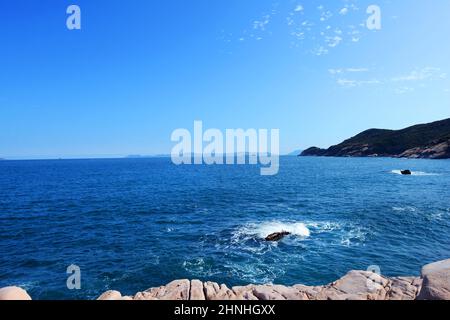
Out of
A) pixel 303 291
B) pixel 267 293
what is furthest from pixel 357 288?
pixel 267 293

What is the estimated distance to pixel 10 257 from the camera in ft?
95.9

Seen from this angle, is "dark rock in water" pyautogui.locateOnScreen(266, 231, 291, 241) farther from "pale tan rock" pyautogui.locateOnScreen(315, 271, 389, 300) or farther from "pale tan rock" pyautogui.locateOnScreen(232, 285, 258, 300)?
"pale tan rock" pyautogui.locateOnScreen(232, 285, 258, 300)

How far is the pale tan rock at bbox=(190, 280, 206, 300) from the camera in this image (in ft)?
57.1

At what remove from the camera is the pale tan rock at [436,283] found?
40.1 feet

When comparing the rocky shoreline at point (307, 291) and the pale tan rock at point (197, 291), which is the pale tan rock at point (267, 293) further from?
the pale tan rock at point (197, 291)

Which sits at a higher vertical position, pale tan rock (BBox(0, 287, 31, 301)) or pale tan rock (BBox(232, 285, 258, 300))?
pale tan rock (BBox(0, 287, 31, 301))

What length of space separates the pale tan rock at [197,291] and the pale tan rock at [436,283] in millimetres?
12176

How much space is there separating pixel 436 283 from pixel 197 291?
1338cm

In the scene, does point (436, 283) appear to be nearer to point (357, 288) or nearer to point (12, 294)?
point (357, 288)

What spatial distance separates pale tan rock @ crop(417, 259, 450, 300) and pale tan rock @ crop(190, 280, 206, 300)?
1218 cm

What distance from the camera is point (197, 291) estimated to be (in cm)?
1800

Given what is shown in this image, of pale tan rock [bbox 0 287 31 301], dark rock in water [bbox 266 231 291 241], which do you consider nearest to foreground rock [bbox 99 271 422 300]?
pale tan rock [bbox 0 287 31 301]

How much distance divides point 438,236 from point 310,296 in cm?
2674

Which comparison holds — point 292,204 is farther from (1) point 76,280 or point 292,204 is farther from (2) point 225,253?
(1) point 76,280
